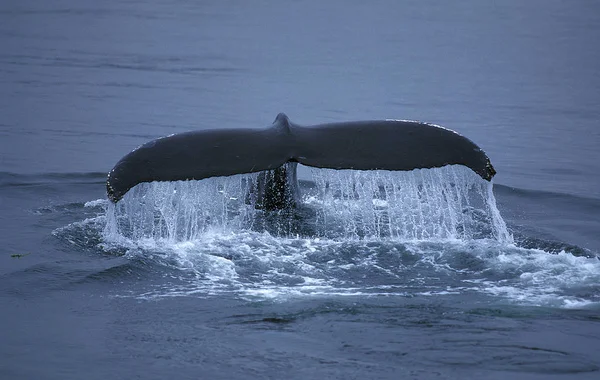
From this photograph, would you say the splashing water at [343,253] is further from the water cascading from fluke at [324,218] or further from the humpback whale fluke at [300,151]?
the humpback whale fluke at [300,151]

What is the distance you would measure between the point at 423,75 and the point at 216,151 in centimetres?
1423

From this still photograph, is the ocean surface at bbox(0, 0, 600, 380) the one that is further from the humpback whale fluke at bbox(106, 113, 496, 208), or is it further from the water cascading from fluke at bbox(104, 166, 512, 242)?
the humpback whale fluke at bbox(106, 113, 496, 208)

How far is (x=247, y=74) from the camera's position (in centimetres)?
2025

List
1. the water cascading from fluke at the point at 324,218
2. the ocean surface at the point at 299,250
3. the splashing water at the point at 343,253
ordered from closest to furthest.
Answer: the ocean surface at the point at 299,250 → the splashing water at the point at 343,253 → the water cascading from fluke at the point at 324,218

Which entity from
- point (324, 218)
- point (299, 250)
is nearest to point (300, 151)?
point (299, 250)

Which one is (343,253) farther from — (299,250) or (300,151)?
(300,151)

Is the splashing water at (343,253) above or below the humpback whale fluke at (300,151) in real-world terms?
below

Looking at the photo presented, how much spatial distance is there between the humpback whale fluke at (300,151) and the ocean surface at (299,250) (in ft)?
0.71

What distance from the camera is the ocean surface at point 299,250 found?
5480mm

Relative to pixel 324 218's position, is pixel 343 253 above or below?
below

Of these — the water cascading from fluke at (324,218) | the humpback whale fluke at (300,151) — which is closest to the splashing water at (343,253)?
the water cascading from fluke at (324,218)

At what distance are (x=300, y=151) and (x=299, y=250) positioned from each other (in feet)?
2.49

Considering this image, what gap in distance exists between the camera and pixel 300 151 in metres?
6.95

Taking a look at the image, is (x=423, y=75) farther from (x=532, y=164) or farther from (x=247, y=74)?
(x=532, y=164)
